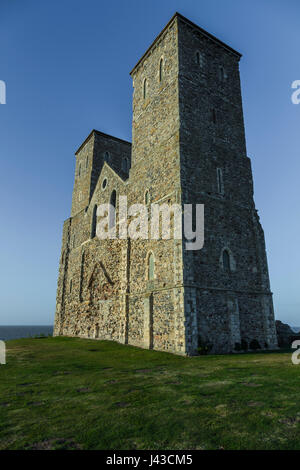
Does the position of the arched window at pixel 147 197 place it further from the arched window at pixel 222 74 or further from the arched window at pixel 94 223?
the arched window at pixel 222 74

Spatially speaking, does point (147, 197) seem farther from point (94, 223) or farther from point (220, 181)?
point (94, 223)

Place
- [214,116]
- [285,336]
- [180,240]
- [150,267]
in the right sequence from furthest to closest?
1. [285,336]
2. [214,116]
3. [150,267]
4. [180,240]

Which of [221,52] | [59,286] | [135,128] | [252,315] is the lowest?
[252,315]

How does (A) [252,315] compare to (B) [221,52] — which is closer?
(A) [252,315]

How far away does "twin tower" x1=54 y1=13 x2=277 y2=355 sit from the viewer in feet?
51.2

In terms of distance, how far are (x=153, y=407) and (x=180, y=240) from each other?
9.92m

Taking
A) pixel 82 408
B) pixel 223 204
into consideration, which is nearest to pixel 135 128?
pixel 223 204

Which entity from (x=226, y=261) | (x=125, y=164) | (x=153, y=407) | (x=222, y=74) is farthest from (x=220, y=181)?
(x=125, y=164)

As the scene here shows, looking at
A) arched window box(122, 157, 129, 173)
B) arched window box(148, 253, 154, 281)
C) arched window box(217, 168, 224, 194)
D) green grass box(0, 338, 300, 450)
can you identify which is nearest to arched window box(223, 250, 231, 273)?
arched window box(217, 168, 224, 194)

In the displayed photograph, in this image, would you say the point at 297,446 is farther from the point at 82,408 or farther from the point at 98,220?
the point at 98,220

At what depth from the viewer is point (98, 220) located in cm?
2728

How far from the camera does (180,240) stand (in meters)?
15.5

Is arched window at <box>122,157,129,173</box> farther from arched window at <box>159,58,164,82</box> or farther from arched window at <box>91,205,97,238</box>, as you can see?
arched window at <box>159,58,164,82</box>
